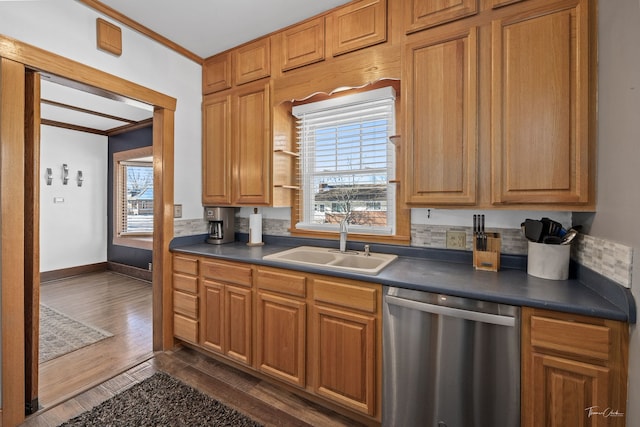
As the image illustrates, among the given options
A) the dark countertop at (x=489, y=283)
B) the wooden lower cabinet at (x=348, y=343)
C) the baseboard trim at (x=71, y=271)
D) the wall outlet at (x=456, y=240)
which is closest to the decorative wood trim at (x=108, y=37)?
the dark countertop at (x=489, y=283)

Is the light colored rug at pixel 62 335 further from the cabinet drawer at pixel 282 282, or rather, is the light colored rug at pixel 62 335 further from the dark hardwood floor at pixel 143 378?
the cabinet drawer at pixel 282 282

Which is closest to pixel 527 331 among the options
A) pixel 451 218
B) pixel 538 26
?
pixel 451 218

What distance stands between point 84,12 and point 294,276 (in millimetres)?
2348

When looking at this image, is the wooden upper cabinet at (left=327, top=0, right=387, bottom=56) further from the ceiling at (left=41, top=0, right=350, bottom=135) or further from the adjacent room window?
the adjacent room window

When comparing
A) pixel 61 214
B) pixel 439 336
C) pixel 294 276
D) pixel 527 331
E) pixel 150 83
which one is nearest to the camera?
pixel 527 331

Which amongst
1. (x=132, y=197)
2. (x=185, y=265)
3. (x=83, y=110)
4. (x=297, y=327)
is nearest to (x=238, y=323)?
(x=297, y=327)

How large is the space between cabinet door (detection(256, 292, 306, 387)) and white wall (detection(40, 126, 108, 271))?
4.62 metres

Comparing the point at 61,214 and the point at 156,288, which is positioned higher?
the point at 61,214

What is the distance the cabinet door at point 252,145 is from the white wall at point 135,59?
1.63 feet

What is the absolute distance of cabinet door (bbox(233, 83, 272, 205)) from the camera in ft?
7.84

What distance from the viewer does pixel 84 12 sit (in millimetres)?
1962

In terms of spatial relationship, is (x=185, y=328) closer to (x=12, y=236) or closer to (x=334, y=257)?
(x=12, y=236)

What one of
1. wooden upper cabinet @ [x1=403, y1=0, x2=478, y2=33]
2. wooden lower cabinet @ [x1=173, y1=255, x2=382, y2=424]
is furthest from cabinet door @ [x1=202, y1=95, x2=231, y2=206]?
wooden upper cabinet @ [x1=403, y1=0, x2=478, y2=33]

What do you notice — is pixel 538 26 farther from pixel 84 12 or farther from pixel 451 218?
pixel 84 12
